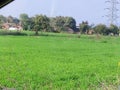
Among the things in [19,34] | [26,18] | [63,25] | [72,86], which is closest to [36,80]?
[72,86]

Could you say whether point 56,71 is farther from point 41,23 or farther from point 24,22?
point 41,23

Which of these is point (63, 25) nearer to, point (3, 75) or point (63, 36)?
point (63, 36)

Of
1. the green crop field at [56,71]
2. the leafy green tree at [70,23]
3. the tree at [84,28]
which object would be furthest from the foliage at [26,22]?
the green crop field at [56,71]

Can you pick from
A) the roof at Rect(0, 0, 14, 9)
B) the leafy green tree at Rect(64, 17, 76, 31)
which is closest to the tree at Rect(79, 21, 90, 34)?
the leafy green tree at Rect(64, 17, 76, 31)

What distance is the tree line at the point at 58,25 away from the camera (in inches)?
1321

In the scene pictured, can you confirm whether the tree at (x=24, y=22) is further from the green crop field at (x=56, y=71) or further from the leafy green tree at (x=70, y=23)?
the green crop field at (x=56, y=71)

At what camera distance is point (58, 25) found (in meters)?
33.6

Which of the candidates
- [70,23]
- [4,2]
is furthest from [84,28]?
[4,2]

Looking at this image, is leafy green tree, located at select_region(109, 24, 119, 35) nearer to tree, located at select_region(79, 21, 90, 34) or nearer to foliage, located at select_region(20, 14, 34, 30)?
tree, located at select_region(79, 21, 90, 34)

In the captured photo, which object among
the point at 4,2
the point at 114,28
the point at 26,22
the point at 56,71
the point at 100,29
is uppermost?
the point at 4,2

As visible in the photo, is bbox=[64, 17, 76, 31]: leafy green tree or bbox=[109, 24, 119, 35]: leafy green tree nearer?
bbox=[109, 24, 119, 35]: leafy green tree

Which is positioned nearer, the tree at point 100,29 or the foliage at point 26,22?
the tree at point 100,29

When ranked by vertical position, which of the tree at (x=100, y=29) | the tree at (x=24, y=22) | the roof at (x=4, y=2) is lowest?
the tree at (x=100, y=29)

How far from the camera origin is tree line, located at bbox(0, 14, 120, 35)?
33.5m
